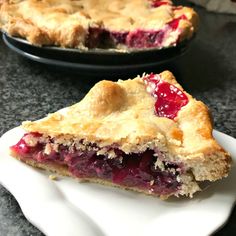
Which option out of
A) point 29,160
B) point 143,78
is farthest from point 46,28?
point 29,160

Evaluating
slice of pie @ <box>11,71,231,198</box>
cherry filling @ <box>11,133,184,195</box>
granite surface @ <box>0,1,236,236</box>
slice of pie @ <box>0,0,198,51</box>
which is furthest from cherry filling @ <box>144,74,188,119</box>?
slice of pie @ <box>0,0,198,51</box>

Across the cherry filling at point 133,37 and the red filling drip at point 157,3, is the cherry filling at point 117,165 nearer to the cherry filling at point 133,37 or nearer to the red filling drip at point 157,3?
the cherry filling at point 133,37

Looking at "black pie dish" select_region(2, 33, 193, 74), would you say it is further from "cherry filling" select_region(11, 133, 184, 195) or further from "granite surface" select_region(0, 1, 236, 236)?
"cherry filling" select_region(11, 133, 184, 195)

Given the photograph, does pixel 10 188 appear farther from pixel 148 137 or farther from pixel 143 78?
pixel 143 78

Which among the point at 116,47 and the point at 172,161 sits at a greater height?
the point at 172,161

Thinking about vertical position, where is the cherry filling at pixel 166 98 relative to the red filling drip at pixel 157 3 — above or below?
above

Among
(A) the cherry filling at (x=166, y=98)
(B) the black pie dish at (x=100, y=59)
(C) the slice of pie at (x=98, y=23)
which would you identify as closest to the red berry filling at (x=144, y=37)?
(C) the slice of pie at (x=98, y=23)

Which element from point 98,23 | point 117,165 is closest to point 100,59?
point 98,23
